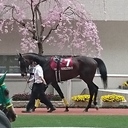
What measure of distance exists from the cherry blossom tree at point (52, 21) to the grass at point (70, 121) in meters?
7.33

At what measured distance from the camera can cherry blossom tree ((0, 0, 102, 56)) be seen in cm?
2178

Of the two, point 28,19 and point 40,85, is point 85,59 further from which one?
point 28,19

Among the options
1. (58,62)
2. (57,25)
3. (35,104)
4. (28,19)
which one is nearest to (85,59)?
(58,62)

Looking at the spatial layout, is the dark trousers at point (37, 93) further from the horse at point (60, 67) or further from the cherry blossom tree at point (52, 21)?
the cherry blossom tree at point (52, 21)

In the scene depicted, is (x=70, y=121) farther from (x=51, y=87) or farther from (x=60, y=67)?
(x=51, y=87)

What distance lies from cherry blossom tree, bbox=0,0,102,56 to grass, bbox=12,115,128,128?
733 cm

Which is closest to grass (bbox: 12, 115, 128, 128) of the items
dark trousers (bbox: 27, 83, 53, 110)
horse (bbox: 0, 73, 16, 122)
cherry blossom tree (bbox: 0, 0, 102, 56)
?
dark trousers (bbox: 27, 83, 53, 110)

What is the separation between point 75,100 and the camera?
18.9 metres

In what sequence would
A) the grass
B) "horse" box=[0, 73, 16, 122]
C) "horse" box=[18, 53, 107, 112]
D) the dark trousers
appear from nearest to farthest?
1. "horse" box=[0, 73, 16, 122]
2. the grass
3. the dark trousers
4. "horse" box=[18, 53, 107, 112]

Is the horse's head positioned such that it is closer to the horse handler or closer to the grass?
the horse handler

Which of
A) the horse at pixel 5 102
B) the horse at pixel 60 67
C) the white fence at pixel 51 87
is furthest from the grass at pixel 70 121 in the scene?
the horse at pixel 5 102

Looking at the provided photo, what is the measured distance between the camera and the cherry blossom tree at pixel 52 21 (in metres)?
21.8

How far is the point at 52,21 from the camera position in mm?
21875

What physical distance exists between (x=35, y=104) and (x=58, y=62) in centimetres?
198
